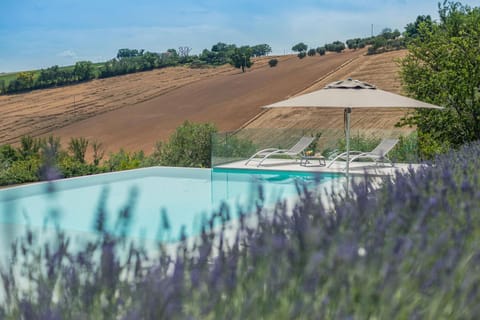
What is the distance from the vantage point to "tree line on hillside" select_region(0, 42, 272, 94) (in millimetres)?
68812

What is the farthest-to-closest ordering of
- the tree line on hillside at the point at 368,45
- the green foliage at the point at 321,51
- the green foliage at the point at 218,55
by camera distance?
the green foliage at the point at 218,55 < the green foliage at the point at 321,51 < the tree line on hillside at the point at 368,45

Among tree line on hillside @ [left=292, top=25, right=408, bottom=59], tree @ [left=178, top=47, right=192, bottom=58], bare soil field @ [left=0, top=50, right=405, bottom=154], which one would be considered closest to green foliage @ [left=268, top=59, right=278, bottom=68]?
bare soil field @ [left=0, top=50, right=405, bottom=154]

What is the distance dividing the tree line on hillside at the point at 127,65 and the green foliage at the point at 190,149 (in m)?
54.1

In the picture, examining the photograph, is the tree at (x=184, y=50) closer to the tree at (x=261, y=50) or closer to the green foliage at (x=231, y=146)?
the tree at (x=261, y=50)

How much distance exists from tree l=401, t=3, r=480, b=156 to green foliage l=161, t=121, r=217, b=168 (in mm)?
5483

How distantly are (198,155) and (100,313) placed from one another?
15.0 m

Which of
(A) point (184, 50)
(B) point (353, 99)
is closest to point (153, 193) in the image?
(B) point (353, 99)

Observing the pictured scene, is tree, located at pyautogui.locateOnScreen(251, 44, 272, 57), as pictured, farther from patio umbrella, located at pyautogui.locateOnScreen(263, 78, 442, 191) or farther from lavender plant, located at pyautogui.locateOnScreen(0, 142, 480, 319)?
lavender plant, located at pyautogui.locateOnScreen(0, 142, 480, 319)

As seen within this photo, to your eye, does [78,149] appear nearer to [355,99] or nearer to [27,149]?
[27,149]

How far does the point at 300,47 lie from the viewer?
76.9 m

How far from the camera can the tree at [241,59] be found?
69875mm

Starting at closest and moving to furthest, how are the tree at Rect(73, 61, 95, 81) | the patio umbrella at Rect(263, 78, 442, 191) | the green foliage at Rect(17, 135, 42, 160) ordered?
the patio umbrella at Rect(263, 78, 442, 191)
the green foliage at Rect(17, 135, 42, 160)
the tree at Rect(73, 61, 95, 81)

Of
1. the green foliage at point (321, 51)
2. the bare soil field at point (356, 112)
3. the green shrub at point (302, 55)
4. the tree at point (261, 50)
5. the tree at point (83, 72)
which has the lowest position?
the bare soil field at point (356, 112)

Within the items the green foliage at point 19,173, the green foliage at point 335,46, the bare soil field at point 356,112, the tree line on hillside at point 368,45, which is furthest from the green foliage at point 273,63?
the green foliage at point 19,173
